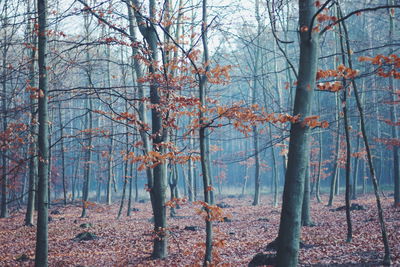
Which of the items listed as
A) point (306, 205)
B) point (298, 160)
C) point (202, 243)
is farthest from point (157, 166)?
point (306, 205)

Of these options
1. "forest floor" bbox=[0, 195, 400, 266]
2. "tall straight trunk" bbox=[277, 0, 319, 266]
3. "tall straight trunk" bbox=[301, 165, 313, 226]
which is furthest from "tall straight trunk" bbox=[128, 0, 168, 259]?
"tall straight trunk" bbox=[301, 165, 313, 226]

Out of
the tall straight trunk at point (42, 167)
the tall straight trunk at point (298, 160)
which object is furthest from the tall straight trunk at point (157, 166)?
the tall straight trunk at point (298, 160)

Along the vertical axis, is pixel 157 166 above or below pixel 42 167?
below

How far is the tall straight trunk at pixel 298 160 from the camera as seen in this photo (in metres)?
4.89

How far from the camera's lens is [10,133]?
8.08m

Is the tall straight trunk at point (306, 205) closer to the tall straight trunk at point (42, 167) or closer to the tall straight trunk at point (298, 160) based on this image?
the tall straight trunk at point (298, 160)

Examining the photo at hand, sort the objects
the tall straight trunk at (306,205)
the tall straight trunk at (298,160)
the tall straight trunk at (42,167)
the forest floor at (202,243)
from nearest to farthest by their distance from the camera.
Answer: the tall straight trunk at (298,160) < the tall straight trunk at (42,167) < the forest floor at (202,243) < the tall straight trunk at (306,205)

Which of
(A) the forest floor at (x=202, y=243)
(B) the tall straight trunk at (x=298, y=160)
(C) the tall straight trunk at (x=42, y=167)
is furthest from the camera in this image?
(A) the forest floor at (x=202, y=243)

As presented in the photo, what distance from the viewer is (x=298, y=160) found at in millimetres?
4961

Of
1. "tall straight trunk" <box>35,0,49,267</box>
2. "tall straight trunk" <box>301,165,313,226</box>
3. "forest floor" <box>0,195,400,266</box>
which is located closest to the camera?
"tall straight trunk" <box>35,0,49,267</box>

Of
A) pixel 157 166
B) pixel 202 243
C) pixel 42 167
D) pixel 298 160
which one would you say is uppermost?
pixel 298 160

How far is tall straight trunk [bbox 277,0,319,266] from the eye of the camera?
4.89m

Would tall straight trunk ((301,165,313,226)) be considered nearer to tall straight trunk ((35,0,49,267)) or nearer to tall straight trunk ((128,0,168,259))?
tall straight trunk ((128,0,168,259))

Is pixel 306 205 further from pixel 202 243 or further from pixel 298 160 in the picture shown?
pixel 298 160
